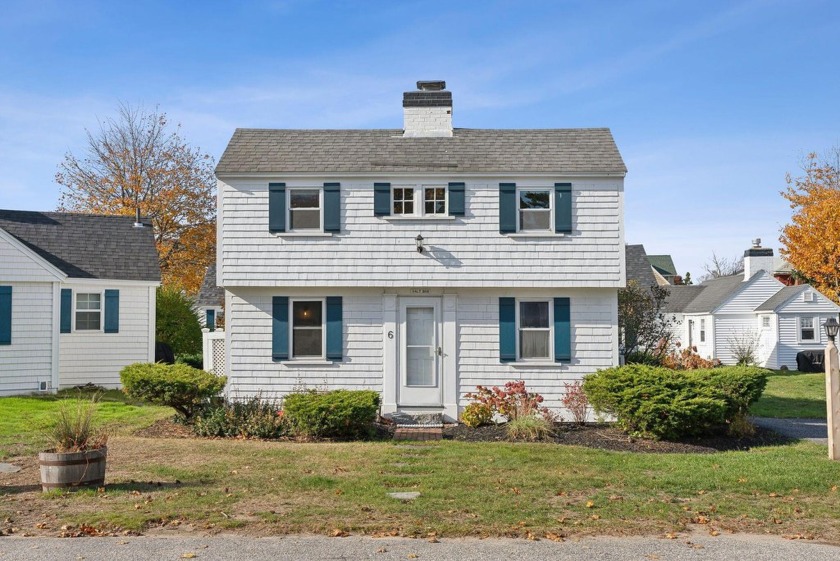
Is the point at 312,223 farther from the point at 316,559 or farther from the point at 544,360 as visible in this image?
the point at 316,559

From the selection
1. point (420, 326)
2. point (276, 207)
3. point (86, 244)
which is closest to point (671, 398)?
point (420, 326)

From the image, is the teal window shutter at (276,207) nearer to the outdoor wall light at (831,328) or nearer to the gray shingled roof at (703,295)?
the outdoor wall light at (831,328)

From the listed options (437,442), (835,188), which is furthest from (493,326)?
(835,188)

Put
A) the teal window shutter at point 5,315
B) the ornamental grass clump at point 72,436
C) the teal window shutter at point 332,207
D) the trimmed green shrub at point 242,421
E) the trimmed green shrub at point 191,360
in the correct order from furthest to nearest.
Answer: the trimmed green shrub at point 191,360
the teal window shutter at point 5,315
the teal window shutter at point 332,207
the trimmed green shrub at point 242,421
the ornamental grass clump at point 72,436

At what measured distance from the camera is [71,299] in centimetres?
2170

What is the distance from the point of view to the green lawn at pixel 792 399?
58.6 ft

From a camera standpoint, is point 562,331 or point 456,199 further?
point 456,199

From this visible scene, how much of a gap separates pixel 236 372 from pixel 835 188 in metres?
37.2

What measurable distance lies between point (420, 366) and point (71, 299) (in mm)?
11756

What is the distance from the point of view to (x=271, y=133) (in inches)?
695

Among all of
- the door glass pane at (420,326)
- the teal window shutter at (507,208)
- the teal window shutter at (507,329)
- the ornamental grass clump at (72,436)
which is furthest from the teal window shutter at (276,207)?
the ornamental grass clump at (72,436)

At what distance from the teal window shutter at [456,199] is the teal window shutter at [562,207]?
1.99 m

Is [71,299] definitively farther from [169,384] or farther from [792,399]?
[792,399]

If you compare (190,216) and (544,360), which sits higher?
(190,216)
